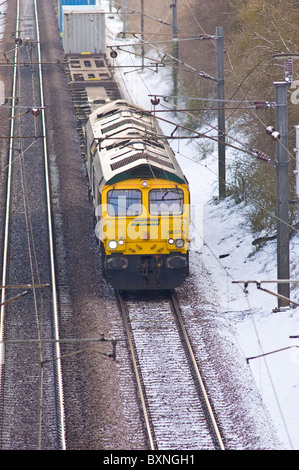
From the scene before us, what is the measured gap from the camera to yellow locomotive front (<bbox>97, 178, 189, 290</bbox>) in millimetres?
18172

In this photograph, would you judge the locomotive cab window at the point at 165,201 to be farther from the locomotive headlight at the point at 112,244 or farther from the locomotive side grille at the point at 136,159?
the locomotive headlight at the point at 112,244

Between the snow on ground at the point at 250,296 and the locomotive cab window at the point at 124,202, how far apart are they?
11.0 ft

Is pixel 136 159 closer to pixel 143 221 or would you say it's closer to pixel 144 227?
pixel 143 221

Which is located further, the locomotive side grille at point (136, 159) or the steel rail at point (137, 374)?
the locomotive side grille at point (136, 159)

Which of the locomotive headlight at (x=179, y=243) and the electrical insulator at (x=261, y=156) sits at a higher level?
the electrical insulator at (x=261, y=156)

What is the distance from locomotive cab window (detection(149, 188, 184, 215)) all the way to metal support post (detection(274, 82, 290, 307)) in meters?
2.42

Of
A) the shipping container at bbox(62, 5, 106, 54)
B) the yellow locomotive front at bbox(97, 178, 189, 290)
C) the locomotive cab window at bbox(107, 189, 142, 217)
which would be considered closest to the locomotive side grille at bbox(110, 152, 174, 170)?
the yellow locomotive front at bbox(97, 178, 189, 290)

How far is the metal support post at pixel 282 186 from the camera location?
53.9ft

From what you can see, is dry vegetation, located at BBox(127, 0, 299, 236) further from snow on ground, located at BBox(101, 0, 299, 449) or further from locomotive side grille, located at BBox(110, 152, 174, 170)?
locomotive side grille, located at BBox(110, 152, 174, 170)

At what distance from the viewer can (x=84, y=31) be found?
37.7 meters

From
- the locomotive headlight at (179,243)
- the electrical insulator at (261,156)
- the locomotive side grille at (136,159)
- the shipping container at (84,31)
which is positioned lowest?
the locomotive headlight at (179,243)

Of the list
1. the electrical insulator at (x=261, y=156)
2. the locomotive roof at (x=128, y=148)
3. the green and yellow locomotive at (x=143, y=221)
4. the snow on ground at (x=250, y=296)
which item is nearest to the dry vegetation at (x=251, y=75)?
the snow on ground at (x=250, y=296)

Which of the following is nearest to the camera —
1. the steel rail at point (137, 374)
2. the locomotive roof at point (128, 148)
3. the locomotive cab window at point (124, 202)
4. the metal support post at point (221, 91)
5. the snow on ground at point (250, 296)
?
the steel rail at point (137, 374)

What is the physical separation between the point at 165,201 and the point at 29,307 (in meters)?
4.10
